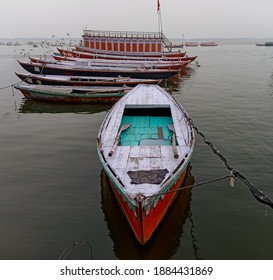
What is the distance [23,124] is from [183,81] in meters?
25.2

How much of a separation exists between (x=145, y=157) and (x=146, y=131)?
358 cm

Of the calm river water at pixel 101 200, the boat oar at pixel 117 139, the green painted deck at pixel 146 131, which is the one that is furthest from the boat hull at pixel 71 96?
the boat oar at pixel 117 139

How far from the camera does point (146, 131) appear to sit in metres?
12.9

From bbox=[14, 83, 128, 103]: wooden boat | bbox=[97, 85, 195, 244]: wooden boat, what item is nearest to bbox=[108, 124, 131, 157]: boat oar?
bbox=[97, 85, 195, 244]: wooden boat

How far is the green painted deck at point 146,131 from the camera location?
11.6 metres

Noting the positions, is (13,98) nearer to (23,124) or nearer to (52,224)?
(23,124)

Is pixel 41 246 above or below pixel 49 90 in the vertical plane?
below

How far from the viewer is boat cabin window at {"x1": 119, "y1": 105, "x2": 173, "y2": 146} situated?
38.3ft

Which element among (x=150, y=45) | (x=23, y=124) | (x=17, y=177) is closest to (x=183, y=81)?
(x=150, y=45)

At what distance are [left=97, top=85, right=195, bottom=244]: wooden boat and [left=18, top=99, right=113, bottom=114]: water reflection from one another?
8753 mm

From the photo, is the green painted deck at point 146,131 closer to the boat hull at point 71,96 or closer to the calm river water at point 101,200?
the calm river water at point 101,200

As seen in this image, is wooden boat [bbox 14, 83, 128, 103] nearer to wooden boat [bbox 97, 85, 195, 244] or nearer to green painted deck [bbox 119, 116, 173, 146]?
wooden boat [bbox 97, 85, 195, 244]
